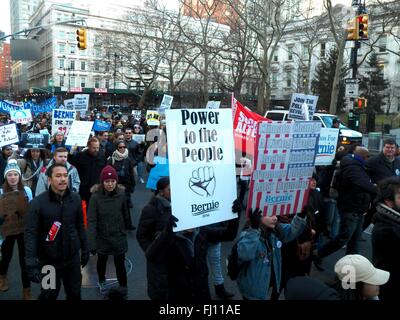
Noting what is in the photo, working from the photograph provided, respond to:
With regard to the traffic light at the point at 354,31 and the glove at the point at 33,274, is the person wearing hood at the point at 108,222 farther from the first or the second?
the traffic light at the point at 354,31

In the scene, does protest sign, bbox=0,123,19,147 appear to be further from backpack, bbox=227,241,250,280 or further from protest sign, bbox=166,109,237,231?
backpack, bbox=227,241,250,280

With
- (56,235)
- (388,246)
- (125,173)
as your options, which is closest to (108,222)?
(56,235)

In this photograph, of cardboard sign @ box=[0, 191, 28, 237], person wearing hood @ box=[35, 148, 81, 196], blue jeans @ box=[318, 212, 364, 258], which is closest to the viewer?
cardboard sign @ box=[0, 191, 28, 237]

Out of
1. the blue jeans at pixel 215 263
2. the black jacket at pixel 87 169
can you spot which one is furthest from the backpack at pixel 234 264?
the black jacket at pixel 87 169

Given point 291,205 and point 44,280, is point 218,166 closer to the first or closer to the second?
point 291,205

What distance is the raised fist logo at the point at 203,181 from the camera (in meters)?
3.02

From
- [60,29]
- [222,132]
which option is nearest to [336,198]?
[222,132]

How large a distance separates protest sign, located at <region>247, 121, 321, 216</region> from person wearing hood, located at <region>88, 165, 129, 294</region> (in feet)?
6.35

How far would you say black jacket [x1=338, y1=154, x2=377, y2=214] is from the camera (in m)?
5.53

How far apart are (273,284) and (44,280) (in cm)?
204

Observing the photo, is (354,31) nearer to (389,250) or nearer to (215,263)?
(215,263)

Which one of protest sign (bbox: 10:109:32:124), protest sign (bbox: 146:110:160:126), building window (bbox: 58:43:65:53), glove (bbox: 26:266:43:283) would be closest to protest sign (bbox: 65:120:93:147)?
glove (bbox: 26:266:43:283)

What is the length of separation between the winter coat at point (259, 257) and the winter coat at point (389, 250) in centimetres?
61

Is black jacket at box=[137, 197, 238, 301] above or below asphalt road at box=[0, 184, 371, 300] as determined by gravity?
above
